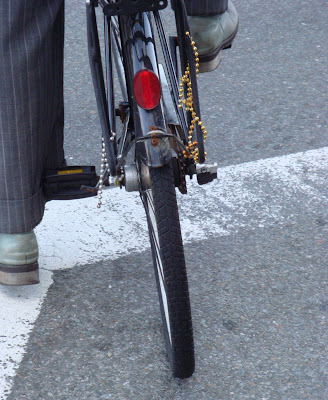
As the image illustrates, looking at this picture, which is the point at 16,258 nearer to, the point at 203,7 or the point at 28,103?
the point at 28,103

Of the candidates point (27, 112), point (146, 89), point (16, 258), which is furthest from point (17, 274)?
point (146, 89)

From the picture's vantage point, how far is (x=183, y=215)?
9.45 ft

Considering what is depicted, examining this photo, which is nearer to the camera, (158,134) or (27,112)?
(158,134)

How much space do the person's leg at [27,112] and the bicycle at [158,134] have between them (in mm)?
199

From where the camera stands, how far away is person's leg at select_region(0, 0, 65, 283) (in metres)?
2.07

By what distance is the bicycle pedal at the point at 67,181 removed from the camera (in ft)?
7.86

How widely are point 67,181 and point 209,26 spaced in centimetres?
80

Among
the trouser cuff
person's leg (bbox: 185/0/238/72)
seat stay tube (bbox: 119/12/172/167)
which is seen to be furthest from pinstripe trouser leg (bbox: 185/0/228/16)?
the trouser cuff

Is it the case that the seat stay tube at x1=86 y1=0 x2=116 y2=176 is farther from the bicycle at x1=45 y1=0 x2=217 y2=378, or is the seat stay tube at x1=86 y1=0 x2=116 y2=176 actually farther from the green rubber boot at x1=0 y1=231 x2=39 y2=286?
the green rubber boot at x1=0 y1=231 x2=39 y2=286

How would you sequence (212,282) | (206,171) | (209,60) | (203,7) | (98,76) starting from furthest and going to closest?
(209,60), (203,7), (212,282), (206,171), (98,76)

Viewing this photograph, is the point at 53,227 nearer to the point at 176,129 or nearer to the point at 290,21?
the point at 176,129

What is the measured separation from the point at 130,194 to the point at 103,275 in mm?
578

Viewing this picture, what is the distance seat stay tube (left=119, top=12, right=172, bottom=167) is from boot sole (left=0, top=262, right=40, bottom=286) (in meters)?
0.67

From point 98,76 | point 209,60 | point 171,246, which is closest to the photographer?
point 171,246
